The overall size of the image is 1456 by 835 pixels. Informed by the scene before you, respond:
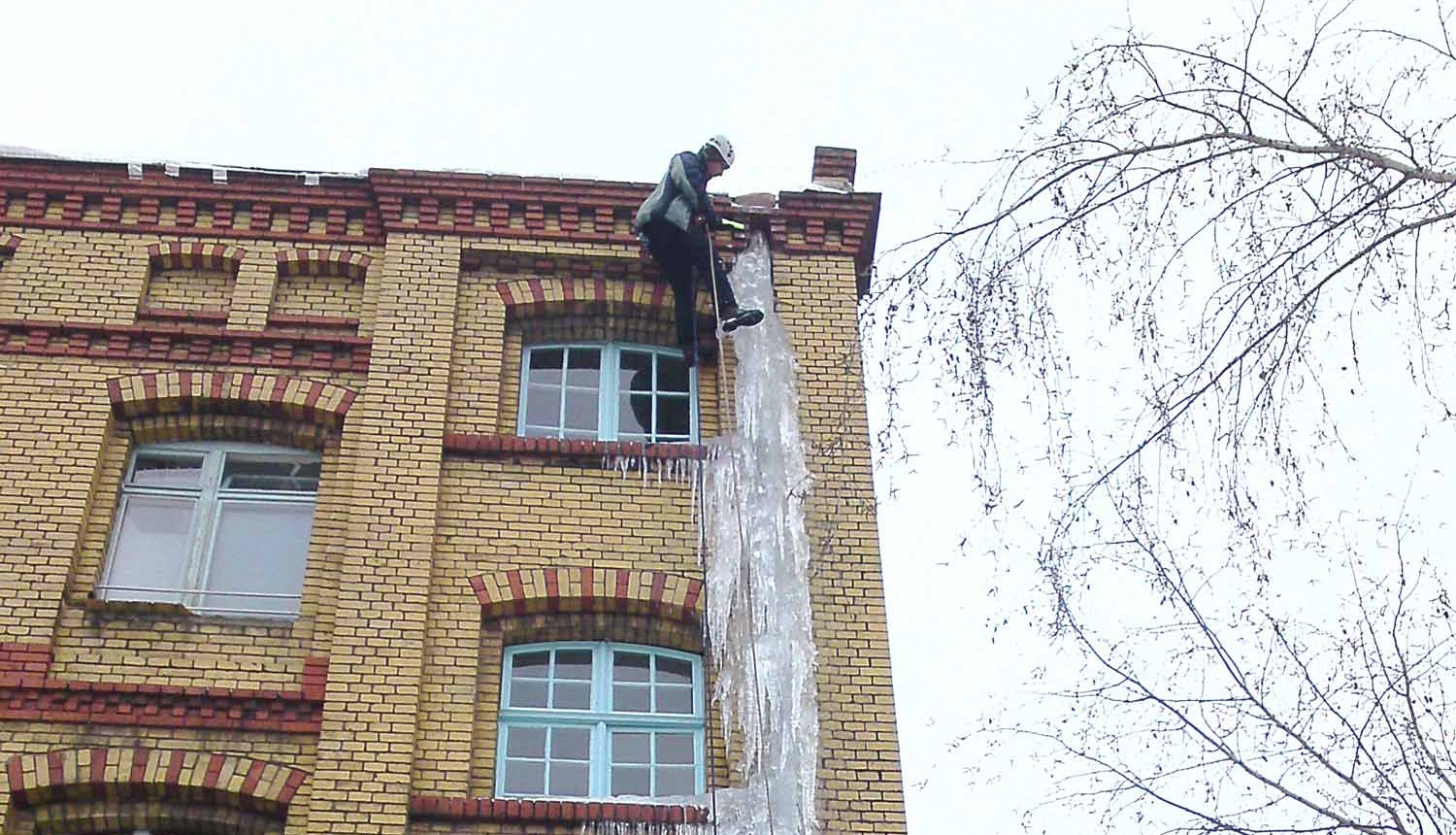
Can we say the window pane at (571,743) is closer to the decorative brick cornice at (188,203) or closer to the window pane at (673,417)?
the window pane at (673,417)

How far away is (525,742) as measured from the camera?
12680 mm

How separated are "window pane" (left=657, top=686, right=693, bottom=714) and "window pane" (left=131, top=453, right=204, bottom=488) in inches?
152

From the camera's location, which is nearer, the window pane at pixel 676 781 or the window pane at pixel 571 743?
the window pane at pixel 676 781

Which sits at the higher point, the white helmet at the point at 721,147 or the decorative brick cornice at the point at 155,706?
the white helmet at the point at 721,147

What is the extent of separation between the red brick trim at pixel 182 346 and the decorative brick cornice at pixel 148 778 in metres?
3.51

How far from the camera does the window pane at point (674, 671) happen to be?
43.0 ft

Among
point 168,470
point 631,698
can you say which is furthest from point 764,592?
point 168,470

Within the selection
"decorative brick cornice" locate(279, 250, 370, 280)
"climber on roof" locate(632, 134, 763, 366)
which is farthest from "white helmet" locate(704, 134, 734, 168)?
"decorative brick cornice" locate(279, 250, 370, 280)

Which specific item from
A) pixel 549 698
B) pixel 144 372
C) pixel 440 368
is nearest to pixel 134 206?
pixel 144 372

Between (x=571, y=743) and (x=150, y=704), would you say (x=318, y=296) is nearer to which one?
(x=150, y=704)

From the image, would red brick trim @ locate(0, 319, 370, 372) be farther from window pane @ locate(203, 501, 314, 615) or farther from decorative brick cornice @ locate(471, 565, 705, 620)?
decorative brick cornice @ locate(471, 565, 705, 620)

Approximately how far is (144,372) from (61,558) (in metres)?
1.79

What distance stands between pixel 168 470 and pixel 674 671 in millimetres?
4137

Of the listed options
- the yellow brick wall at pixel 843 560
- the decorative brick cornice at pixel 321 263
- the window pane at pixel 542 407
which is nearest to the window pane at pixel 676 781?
the yellow brick wall at pixel 843 560
